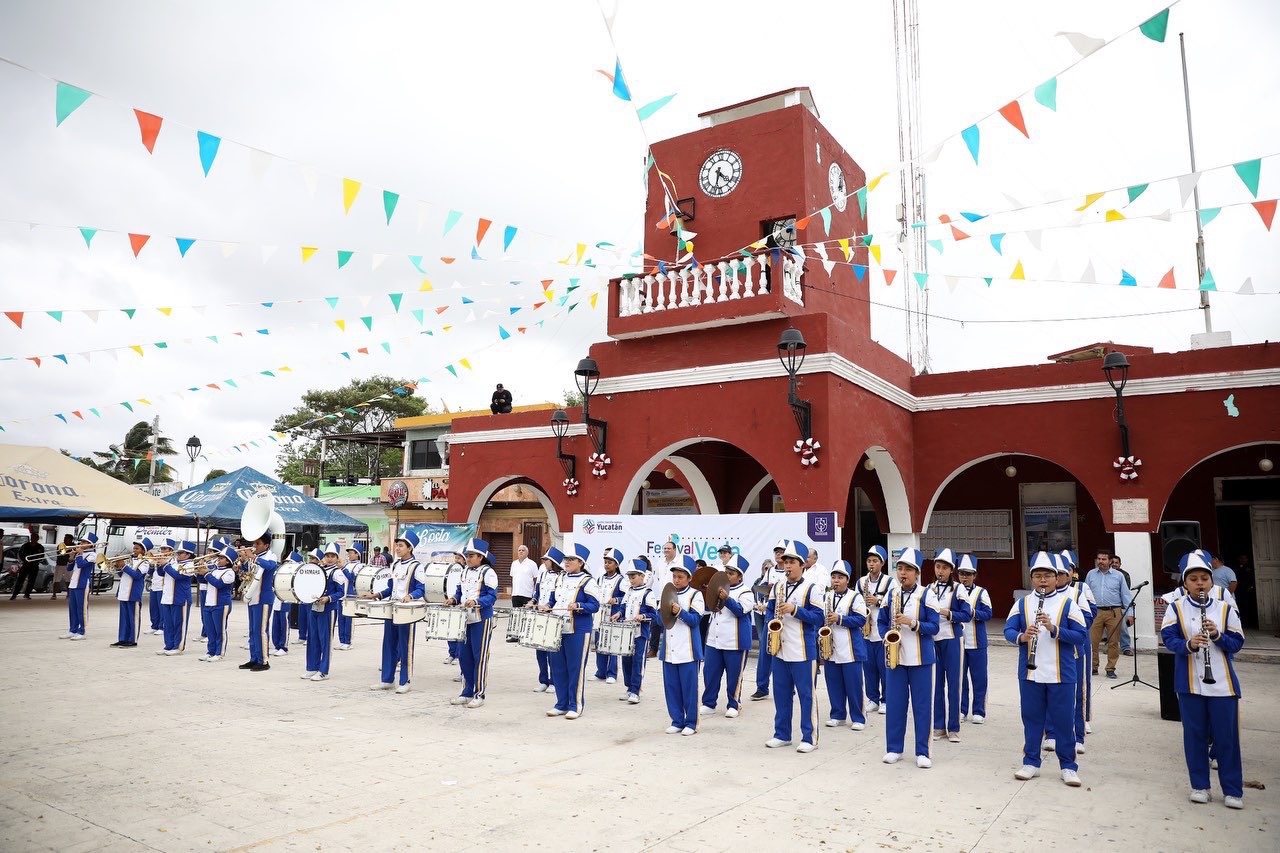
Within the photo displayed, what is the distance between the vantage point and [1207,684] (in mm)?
5672

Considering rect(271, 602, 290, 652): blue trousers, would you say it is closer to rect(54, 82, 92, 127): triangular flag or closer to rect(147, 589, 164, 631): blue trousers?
rect(147, 589, 164, 631): blue trousers

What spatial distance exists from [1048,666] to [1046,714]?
1.74ft

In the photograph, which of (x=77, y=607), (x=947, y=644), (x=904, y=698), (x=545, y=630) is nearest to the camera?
(x=904, y=698)

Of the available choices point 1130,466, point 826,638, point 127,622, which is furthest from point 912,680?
point 127,622

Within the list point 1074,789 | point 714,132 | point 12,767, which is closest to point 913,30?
point 714,132

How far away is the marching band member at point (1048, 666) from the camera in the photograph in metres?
6.07

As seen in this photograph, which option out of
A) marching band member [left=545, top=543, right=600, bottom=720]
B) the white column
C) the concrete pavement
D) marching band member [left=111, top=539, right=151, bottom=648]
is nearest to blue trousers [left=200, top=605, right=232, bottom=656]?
marching band member [left=111, top=539, right=151, bottom=648]

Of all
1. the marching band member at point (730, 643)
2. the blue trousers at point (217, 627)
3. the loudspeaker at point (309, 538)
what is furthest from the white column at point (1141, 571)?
the loudspeaker at point (309, 538)

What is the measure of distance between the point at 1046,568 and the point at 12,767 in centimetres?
788

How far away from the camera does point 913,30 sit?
705 inches

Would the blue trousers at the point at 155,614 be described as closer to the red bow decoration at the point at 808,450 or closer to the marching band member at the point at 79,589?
the marching band member at the point at 79,589

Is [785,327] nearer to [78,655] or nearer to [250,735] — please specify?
[250,735]

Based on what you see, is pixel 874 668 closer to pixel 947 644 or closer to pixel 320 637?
pixel 947 644

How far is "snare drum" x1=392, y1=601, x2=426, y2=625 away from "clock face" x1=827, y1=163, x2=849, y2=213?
34.4 ft
